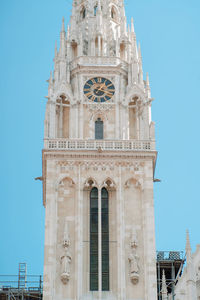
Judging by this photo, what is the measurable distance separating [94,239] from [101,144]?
5.46 metres

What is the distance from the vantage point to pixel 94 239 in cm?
4497

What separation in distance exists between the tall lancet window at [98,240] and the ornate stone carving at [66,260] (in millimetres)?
1206

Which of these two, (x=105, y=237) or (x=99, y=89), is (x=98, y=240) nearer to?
(x=105, y=237)

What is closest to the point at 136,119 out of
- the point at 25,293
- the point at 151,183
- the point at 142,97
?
the point at 142,97

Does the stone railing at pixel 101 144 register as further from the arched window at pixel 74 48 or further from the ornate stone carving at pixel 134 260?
the arched window at pixel 74 48

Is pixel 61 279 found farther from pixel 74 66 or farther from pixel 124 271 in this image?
pixel 74 66

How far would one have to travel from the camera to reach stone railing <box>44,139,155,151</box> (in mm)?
47219

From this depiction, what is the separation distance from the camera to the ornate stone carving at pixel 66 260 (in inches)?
1706

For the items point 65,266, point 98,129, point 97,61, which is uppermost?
point 97,61

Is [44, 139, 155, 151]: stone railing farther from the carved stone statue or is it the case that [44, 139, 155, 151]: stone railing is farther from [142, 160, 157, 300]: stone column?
the carved stone statue

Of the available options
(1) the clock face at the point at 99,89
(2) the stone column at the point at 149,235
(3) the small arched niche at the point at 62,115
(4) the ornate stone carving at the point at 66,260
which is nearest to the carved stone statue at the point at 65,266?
(4) the ornate stone carving at the point at 66,260

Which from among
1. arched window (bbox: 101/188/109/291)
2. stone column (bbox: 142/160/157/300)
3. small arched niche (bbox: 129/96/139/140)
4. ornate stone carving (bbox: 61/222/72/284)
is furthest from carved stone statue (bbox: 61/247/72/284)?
small arched niche (bbox: 129/96/139/140)

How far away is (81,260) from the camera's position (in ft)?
144

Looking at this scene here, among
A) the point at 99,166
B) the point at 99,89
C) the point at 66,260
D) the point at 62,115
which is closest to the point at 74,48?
the point at 99,89
